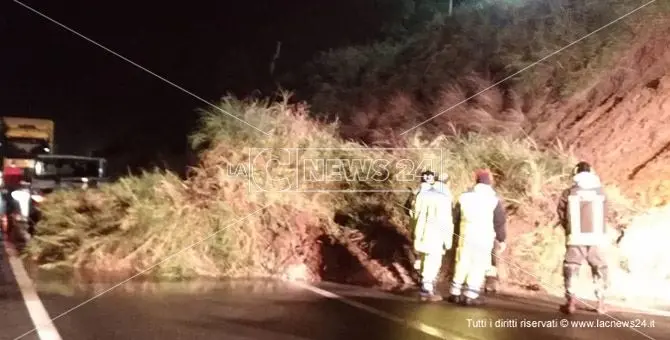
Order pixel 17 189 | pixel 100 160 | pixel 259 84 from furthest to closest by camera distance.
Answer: pixel 259 84
pixel 100 160
pixel 17 189

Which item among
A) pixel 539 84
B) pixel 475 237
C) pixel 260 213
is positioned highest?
pixel 539 84

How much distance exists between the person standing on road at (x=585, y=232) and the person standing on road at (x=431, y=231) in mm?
1589

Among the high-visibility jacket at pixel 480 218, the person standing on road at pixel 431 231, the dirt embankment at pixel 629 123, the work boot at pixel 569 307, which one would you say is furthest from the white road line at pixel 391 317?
the dirt embankment at pixel 629 123

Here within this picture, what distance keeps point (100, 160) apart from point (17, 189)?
8.91 ft

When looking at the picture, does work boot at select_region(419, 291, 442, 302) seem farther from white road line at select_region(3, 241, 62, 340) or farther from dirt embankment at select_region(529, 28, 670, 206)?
dirt embankment at select_region(529, 28, 670, 206)

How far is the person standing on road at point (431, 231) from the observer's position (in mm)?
9945

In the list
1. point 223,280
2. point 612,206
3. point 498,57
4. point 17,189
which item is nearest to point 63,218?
point 223,280

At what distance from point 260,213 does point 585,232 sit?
5.82m

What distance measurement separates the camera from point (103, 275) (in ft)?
38.8

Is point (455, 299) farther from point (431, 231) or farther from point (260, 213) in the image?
point (260, 213)

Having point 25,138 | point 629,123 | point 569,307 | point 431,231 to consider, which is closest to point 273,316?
point 431,231

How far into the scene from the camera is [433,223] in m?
9.93

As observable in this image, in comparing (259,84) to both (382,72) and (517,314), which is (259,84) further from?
(517,314)

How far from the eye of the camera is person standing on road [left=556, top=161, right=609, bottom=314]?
364 inches
